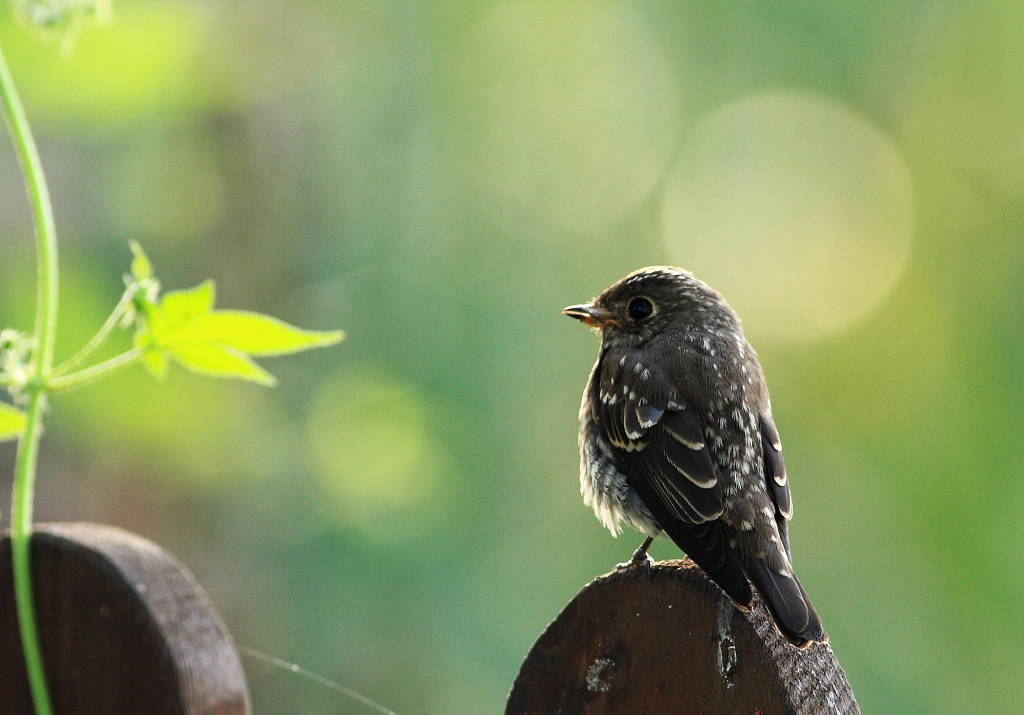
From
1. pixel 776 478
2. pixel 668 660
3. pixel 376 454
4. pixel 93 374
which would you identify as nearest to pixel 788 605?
pixel 668 660

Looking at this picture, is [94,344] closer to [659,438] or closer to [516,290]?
[659,438]

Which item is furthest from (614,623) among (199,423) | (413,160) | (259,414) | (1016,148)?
(413,160)

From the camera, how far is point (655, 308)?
9.46ft

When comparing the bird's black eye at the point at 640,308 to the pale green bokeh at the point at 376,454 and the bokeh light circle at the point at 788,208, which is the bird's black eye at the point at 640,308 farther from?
the bokeh light circle at the point at 788,208

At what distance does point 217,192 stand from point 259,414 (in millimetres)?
1263

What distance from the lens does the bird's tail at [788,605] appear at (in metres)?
1.64

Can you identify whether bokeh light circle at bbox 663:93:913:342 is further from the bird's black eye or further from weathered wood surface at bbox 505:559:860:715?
weathered wood surface at bbox 505:559:860:715

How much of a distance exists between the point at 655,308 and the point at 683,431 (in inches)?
20.0

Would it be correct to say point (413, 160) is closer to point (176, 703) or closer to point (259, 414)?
point (259, 414)

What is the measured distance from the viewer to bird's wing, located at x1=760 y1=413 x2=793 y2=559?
2.38 meters

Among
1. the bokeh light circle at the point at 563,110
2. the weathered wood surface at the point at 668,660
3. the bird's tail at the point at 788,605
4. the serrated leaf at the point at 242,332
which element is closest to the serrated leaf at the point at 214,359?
the serrated leaf at the point at 242,332

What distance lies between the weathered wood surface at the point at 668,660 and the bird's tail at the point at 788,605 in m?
0.02

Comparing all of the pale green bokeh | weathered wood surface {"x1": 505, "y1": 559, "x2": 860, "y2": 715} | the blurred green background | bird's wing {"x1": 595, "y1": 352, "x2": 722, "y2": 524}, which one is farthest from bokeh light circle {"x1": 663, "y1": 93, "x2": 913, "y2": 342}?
weathered wood surface {"x1": 505, "y1": 559, "x2": 860, "y2": 715}

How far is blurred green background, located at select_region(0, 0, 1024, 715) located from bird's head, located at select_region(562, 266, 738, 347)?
150cm
